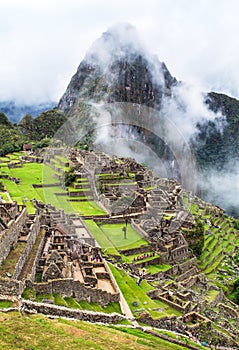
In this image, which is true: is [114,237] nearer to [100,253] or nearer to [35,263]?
[100,253]

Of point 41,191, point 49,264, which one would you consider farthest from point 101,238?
point 41,191

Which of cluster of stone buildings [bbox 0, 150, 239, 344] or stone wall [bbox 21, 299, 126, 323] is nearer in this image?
stone wall [bbox 21, 299, 126, 323]

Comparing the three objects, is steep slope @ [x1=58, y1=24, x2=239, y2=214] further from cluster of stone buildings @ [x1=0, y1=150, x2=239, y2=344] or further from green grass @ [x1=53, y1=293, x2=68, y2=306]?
green grass @ [x1=53, y1=293, x2=68, y2=306]

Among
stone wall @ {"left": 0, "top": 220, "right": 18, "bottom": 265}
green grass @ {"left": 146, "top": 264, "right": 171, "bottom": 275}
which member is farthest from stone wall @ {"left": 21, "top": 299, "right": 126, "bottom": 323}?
green grass @ {"left": 146, "top": 264, "right": 171, "bottom": 275}

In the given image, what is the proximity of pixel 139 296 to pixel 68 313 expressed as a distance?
732 centimetres

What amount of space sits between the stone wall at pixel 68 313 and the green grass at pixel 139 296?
248 cm

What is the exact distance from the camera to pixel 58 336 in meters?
12.0

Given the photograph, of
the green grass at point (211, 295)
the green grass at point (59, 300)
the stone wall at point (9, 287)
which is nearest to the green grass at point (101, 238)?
the green grass at point (211, 295)

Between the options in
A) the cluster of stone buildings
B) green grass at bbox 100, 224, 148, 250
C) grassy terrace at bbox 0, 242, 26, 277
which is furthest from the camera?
green grass at bbox 100, 224, 148, 250

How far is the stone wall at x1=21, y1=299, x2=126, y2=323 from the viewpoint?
14.2m

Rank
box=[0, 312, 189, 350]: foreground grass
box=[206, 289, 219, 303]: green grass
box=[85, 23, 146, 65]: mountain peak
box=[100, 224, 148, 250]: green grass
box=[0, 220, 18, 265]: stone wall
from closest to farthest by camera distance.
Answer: box=[0, 312, 189, 350]: foreground grass → box=[0, 220, 18, 265]: stone wall → box=[206, 289, 219, 303]: green grass → box=[100, 224, 148, 250]: green grass → box=[85, 23, 146, 65]: mountain peak

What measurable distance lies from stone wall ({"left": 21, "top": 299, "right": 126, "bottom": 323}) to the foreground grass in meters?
0.79

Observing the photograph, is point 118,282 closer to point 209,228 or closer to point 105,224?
point 105,224

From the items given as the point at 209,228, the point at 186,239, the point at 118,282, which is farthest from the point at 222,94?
the point at 118,282
